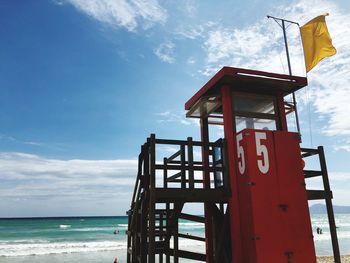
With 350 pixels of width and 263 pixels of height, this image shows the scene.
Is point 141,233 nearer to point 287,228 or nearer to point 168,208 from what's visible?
point 168,208

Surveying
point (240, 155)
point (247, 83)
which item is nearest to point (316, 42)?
point (247, 83)

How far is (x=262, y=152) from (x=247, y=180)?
2.38 feet

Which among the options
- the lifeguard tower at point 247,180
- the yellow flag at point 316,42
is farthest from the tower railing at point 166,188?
the yellow flag at point 316,42

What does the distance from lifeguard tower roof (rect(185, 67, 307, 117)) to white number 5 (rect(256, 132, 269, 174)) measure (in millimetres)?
1388

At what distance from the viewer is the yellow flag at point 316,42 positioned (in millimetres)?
10133

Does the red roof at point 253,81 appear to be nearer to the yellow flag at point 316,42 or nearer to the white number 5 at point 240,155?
the white number 5 at point 240,155

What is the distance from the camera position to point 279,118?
7945mm

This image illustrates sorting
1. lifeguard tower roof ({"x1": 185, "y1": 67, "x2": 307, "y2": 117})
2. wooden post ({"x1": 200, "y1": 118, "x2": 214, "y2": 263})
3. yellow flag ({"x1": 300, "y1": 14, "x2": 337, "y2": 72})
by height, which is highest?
yellow flag ({"x1": 300, "y1": 14, "x2": 337, "y2": 72})

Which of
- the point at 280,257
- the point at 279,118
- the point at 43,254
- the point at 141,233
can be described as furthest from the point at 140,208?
the point at 43,254

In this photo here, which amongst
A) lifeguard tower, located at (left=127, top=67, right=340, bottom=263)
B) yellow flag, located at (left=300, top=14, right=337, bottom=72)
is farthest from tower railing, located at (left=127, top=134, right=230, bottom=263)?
yellow flag, located at (left=300, top=14, right=337, bottom=72)

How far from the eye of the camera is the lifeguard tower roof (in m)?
7.51

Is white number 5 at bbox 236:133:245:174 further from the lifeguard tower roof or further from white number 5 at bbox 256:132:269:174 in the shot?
the lifeguard tower roof

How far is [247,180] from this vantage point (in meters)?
6.88

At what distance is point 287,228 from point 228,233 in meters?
1.64
